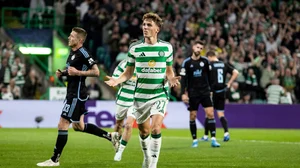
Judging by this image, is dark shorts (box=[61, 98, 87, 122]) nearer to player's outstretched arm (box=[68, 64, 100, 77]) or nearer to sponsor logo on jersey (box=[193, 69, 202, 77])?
player's outstretched arm (box=[68, 64, 100, 77])

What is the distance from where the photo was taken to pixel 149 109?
12086 mm

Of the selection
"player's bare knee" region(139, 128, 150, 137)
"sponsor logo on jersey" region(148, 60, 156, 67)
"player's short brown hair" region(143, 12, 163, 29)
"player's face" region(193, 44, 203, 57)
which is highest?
"player's short brown hair" region(143, 12, 163, 29)

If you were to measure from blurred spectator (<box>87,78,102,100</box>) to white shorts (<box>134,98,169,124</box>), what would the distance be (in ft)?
56.4

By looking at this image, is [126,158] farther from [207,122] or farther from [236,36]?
[236,36]

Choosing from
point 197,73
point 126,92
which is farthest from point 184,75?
Answer: point 126,92

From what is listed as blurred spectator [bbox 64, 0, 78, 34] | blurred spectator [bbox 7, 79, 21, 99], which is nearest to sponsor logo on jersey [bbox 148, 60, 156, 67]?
blurred spectator [bbox 7, 79, 21, 99]

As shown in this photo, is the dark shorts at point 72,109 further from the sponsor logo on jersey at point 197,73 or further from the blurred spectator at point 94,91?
the blurred spectator at point 94,91

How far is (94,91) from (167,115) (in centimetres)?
302

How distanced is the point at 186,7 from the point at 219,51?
3.90m

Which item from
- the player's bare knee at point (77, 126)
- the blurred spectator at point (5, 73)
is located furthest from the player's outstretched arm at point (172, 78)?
the blurred spectator at point (5, 73)

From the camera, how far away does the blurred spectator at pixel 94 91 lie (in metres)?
29.3

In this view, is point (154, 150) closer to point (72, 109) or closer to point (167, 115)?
point (72, 109)

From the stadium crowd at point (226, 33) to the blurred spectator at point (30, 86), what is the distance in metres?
3.27

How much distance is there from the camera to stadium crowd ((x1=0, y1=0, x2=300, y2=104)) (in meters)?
30.5
